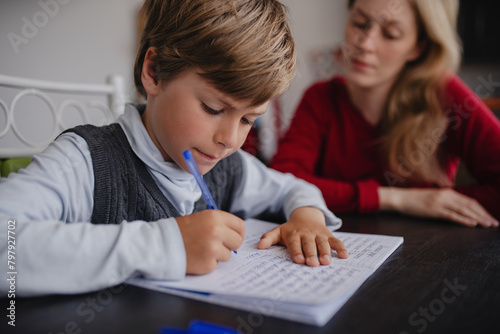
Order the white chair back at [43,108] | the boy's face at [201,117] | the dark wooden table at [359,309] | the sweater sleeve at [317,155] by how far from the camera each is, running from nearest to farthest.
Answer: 1. the dark wooden table at [359,309]
2. the boy's face at [201,117]
3. the white chair back at [43,108]
4. the sweater sleeve at [317,155]

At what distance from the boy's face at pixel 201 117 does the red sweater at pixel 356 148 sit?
458 mm

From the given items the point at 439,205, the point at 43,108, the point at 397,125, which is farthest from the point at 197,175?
the point at 43,108

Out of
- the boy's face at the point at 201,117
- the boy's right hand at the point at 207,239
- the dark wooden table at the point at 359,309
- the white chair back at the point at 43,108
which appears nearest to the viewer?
the dark wooden table at the point at 359,309

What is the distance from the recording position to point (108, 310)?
39cm

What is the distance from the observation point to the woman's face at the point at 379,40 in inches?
42.0

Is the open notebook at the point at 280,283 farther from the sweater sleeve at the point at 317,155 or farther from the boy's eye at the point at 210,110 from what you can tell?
the sweater sleeve at the point at 317,155

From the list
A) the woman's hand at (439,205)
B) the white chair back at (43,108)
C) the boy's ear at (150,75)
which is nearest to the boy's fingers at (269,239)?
the boy's ear at (150,75)

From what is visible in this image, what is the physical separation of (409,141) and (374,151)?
0.40 ft

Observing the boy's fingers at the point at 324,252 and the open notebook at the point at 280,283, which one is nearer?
the open notebook at the point at 280,283

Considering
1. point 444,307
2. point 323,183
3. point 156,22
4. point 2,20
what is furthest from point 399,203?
point 2,20

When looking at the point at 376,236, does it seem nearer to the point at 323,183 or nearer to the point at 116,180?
the point at 323,183

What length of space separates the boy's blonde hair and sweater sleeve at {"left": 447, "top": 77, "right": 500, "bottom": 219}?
64 centimetres

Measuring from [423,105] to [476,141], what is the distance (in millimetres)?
171

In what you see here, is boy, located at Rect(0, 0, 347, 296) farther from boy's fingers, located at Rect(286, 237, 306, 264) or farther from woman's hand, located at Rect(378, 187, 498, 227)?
woman's hand, located at Rect(378, 187, 498, 227)
